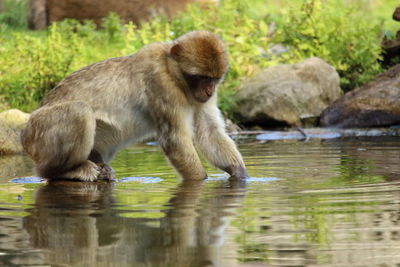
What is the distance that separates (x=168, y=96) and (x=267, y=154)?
235 centimetres

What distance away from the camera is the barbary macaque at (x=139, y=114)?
712 centimetres

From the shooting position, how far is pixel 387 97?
11938 mm

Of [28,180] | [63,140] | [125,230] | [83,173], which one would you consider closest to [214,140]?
[83,173]

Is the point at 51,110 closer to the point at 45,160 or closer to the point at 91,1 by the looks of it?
the point at 45,160

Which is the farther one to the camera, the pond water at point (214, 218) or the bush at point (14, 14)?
the bush at point (14, 14)

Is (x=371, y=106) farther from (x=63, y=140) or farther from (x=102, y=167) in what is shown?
(x=63, y=140)

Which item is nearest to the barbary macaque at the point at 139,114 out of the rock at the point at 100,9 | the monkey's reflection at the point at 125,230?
the monkey's reflection at the point at 125,230

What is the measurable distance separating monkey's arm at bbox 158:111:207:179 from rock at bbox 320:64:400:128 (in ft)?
17.0

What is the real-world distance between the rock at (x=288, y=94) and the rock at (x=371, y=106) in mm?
564

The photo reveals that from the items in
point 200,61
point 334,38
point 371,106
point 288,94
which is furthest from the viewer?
point 334,38

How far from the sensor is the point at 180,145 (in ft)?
24.1

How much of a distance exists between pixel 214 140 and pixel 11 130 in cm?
413

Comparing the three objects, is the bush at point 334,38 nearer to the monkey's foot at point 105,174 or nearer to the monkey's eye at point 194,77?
the monkey's eye at point 194,77

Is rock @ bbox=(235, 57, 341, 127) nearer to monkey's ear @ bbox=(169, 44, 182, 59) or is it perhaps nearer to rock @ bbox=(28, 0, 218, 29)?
rock @ bbox=(28, 0, 218, 29)
